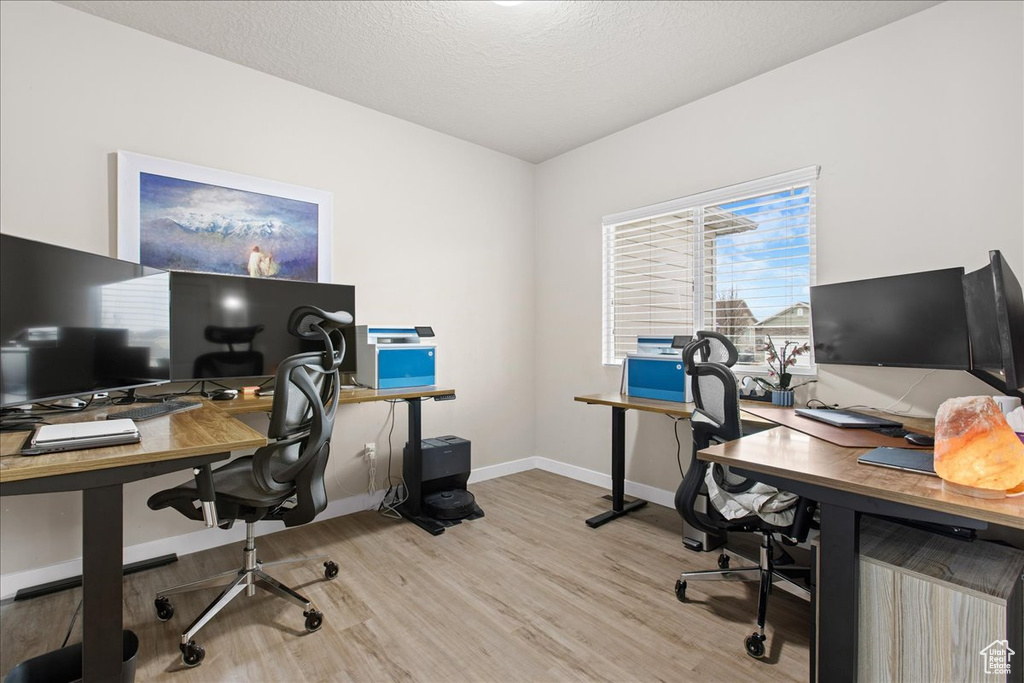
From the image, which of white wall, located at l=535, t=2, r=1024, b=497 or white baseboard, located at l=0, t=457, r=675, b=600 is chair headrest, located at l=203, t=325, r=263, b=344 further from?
white wall, located at l=535, t=2, r=1024, b=497

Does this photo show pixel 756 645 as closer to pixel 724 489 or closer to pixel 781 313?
pixel 724 489

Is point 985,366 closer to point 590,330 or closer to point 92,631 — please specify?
point 590,330

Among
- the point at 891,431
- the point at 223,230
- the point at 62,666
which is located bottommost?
the point at 62,666

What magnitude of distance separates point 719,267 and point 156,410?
10.9 feet

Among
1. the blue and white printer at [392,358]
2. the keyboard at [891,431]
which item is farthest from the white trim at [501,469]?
the keyboard at [891,431]

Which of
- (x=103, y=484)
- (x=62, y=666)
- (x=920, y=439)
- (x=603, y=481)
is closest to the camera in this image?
(x=103, y=484)

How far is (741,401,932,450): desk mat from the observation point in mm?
1739

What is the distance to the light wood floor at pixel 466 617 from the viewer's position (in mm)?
1782

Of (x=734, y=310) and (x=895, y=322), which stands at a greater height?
(x=734, y=310)

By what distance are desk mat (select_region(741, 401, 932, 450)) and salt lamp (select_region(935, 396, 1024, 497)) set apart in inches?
18.4

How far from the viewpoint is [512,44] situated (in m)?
2.64

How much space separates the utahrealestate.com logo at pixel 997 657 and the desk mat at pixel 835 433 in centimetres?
65

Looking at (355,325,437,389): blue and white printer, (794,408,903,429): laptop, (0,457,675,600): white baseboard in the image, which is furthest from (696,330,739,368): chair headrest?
(355,325,437,389): blue and white printer

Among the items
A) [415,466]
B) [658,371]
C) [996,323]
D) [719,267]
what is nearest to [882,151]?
[719,267]
